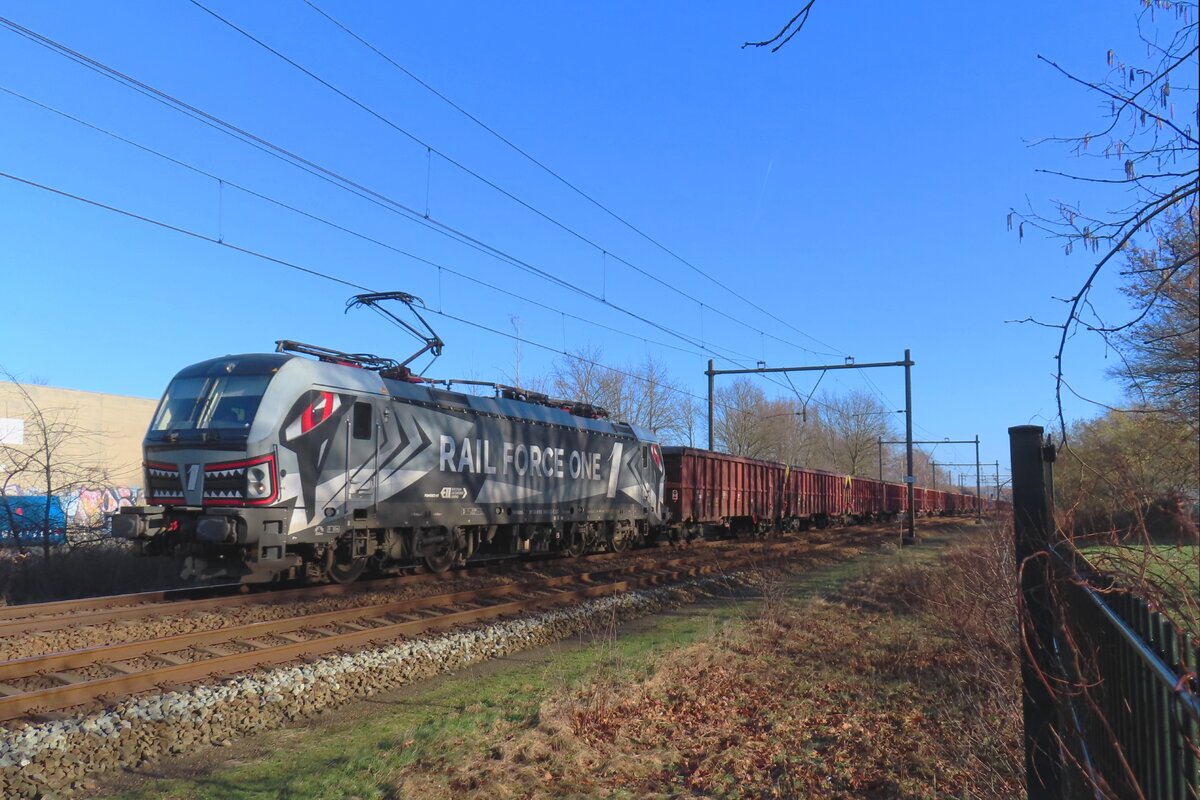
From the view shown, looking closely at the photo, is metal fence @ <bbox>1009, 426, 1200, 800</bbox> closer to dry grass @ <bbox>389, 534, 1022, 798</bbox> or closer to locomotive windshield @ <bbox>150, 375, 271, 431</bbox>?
dry grass @ <bbox>389, 534, 1022, 798</bbox>

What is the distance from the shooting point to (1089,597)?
2.81 m

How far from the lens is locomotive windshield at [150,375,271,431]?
37.6 ft

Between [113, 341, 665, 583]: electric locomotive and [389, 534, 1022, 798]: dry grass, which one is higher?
[113, 341, 665, 583]: electric locomotive

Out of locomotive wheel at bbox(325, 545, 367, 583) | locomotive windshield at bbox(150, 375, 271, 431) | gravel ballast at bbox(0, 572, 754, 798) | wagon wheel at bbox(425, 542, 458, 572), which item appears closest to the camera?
gravel ballast at bbox(0, 572, 754, 798)

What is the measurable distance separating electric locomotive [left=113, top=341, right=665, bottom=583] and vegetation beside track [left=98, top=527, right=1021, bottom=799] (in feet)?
13.8

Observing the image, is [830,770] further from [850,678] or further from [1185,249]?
[1185,249]

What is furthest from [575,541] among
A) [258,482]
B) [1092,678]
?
[1092,678]

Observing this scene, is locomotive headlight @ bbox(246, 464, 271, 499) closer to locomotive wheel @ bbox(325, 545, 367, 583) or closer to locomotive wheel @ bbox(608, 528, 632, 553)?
locomotive wheel @ bbox(325, 545, 367, 583)

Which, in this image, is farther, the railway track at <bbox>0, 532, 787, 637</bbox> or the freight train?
the freight train

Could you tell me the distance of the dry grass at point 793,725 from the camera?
5.16m

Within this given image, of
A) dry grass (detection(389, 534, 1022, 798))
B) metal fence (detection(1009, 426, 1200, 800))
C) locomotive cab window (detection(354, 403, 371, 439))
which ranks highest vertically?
locomotive cab window (detection(354, 403, 371, 439))

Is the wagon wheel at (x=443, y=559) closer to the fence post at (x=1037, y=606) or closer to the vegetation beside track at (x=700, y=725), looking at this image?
the vegetation beside track at (x=700, y=725)

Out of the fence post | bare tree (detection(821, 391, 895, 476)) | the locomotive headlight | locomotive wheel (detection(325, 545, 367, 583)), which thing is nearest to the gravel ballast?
the locomotive headlight

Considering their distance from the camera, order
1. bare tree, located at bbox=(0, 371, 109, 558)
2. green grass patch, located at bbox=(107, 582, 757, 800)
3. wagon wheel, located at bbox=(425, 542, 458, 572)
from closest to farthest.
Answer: green grass patch, located at bbox=(107, 582, 757, 800) → wagon wheel, located at bbox=(425, 542, 458, 572) → bare tree, located at bbox=(0, 371, 109, 558)
